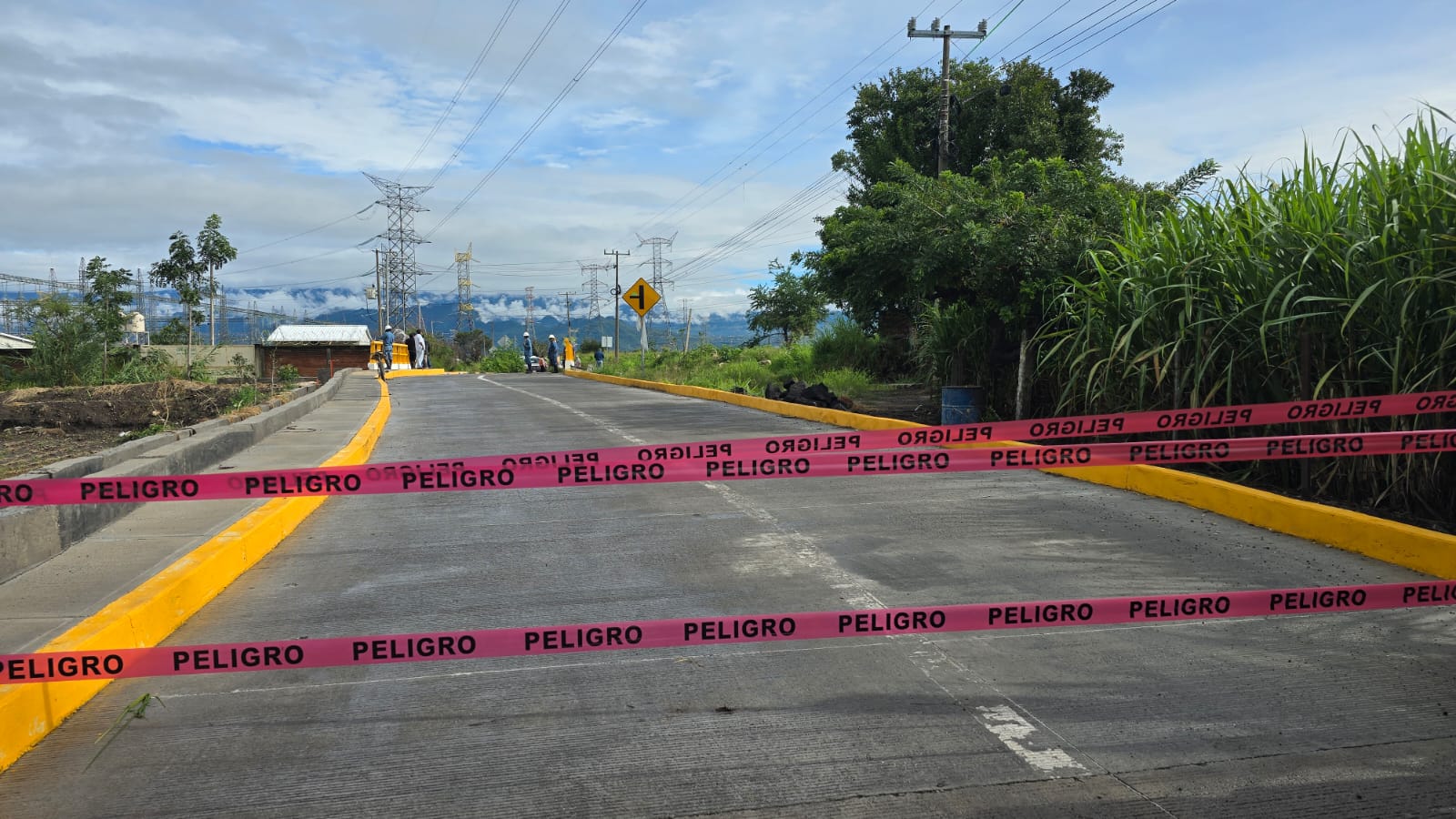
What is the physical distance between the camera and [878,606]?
15.5ft

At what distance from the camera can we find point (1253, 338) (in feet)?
26.0

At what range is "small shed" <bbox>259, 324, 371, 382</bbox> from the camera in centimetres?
5709

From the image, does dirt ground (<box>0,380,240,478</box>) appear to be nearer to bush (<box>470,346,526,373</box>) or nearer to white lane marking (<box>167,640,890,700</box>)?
white lane marking (<box>167,640,890,700</box>)

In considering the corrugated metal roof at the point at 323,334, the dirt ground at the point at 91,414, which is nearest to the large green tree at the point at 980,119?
the dirt ground at the point at 91,414

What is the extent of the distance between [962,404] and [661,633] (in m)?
9.31

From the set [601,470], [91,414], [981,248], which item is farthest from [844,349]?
[601,470]

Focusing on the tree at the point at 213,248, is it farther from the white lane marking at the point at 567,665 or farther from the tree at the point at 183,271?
the white lane marking at the point at 567,665

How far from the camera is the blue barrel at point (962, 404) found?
12375 mm

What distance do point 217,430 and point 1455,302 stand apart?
10436 millimetres

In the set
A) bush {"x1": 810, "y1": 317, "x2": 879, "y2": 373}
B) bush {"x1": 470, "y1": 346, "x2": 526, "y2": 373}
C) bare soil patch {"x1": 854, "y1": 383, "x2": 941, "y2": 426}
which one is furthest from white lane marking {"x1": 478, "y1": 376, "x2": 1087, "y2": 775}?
bush {"x1": 470, "y1": 346, "x2": 526, "y2": 373}

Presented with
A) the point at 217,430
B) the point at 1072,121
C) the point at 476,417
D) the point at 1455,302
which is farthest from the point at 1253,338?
the point at 1072,121

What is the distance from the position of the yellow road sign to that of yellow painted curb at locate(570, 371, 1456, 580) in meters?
20.7

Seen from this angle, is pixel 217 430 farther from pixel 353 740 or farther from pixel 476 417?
pixel 353 740

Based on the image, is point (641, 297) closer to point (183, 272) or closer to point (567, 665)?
point (183, 272)
